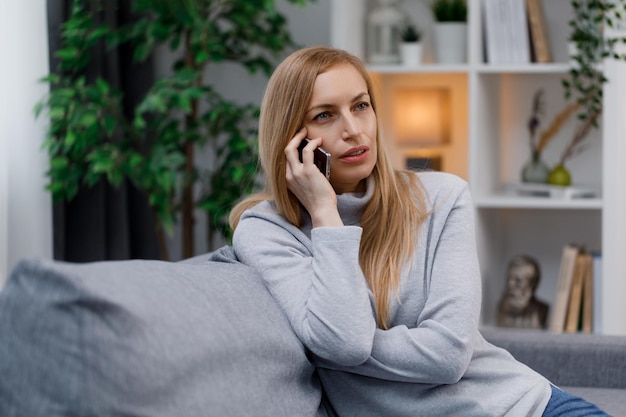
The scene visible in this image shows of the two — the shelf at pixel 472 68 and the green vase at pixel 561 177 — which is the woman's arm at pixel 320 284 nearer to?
the shelf at pixel 472 68

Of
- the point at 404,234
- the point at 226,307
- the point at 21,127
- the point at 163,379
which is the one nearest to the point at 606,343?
the point at 404,234

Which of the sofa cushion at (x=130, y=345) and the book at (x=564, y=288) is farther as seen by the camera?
the book at (x=564, y=288)

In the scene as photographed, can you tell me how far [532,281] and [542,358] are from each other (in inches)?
52.3

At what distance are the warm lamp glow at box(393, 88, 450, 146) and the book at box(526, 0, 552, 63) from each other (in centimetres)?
35

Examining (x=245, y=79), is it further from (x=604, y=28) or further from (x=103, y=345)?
(x=103, y=345)

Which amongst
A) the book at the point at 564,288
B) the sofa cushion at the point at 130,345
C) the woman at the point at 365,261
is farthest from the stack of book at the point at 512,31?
the sofa cushion at the point at 130,345

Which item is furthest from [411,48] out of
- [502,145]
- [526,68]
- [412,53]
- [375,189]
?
[375,189]

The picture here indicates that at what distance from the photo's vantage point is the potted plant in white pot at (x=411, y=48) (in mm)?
3316

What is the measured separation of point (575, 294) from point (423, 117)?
0.76 m

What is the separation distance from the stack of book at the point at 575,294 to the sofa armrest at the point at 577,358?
1.18m

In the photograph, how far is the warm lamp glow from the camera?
340cm

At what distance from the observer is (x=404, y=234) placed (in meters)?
1.62

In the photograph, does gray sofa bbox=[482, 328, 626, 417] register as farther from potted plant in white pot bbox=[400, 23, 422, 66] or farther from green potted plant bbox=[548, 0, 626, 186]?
potted plant in white pot bbox=[400, 23, 422, 66]

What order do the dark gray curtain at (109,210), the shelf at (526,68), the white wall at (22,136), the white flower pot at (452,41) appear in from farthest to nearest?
the white flower pot at (452,41), the shelf at (526,68), the dark gray curtain at (109,210), the white wall at (22,136)
